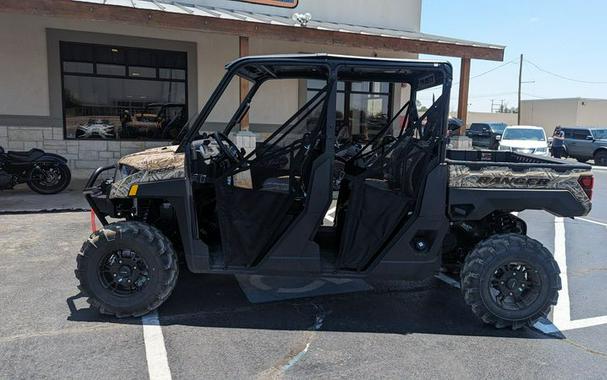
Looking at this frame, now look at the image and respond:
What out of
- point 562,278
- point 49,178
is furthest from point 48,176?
point 562,278

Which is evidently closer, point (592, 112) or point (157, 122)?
point (157, 122)

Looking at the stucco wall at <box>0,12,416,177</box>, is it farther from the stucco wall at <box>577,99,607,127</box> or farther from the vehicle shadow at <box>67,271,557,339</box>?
the stucco wall at <box>577,99,607,127</box>

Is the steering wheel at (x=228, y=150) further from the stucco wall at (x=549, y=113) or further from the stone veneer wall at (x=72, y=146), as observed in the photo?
the stucco wall at (x=549, y=113)

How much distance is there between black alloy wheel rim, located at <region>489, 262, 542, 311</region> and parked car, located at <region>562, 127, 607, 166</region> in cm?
2094

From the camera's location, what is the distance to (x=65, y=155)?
10.9 metres

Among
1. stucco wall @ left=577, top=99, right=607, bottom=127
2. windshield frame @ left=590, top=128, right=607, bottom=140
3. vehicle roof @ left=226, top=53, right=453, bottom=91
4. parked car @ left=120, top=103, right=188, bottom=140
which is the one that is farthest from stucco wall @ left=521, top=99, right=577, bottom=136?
vehicle roof @ left=226, top=53, right=453, bottom=91

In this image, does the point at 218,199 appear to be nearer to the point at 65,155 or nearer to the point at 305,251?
the point at 305,251

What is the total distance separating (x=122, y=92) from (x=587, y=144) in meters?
20.2

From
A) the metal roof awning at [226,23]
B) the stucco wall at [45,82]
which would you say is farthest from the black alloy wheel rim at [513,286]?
the metal roof awning at [226,23]

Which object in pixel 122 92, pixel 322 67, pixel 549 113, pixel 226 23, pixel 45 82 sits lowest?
pixel 322 67

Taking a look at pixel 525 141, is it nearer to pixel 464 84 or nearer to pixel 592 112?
pixel 464 84

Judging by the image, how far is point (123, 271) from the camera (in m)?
3.79

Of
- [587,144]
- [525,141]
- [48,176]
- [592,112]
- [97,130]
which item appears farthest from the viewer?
[592,112]

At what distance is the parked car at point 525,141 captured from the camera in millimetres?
16391
